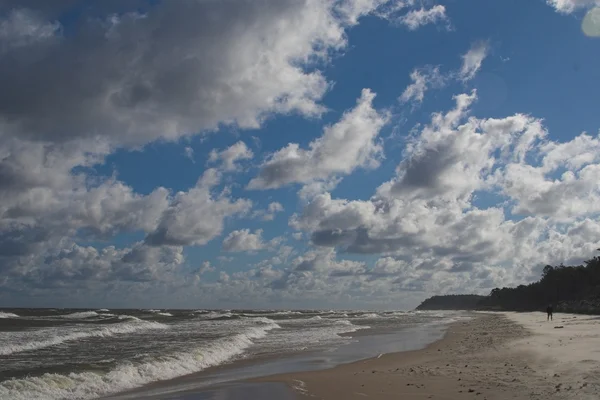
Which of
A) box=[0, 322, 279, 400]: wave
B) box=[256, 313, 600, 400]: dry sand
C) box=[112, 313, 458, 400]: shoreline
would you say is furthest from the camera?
box=[0, 322, 279, 400]: wave

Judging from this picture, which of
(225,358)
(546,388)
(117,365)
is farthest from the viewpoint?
(225,358)

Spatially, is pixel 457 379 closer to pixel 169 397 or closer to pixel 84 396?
pixel 169 397

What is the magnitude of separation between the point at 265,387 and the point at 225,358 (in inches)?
375

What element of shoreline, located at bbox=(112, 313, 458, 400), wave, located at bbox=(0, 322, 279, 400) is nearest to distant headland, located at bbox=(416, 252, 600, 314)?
shoreline, located at bbox=(112, 313, 458, 400)

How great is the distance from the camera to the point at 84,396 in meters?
15.0

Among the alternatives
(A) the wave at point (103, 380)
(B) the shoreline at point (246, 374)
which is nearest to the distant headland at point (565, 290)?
(B) the shoreline at point (246, 374)

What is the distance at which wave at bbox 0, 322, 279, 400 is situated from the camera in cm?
1501

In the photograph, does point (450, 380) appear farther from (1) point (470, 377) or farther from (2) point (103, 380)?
(2) point (103, 380)

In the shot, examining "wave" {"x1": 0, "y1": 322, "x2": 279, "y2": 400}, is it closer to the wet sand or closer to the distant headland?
the wet sand

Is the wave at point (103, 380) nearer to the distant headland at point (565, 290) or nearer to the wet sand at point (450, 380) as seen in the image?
the wet sand at point (450, 380)

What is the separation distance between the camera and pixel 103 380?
16.7m

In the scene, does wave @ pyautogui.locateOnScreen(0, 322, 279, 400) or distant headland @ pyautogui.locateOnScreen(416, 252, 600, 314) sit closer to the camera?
wave @ pyautogui.locateOnScreen(0, 322, 279, 400)

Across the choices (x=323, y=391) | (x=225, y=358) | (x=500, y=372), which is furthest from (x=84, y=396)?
(x=500, y=372)

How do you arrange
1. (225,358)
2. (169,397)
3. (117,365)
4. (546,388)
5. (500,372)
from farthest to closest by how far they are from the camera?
(225,358), (117,365), (500,372), (169,397), (546,388)
